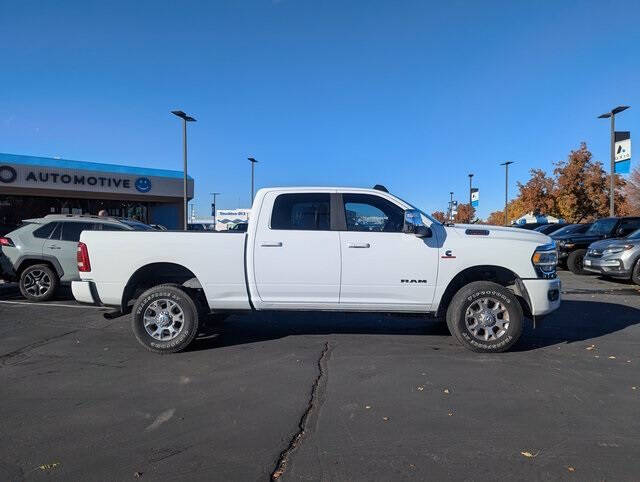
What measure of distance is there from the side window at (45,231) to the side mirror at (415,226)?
7.74 m

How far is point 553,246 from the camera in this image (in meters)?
6.01

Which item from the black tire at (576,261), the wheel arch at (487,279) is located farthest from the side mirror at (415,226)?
the black tire at (576,261)

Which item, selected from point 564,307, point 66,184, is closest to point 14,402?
point 564,307

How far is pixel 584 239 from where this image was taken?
15.2 m

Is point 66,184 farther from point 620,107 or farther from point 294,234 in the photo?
point 620,107

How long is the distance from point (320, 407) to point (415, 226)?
2478mm

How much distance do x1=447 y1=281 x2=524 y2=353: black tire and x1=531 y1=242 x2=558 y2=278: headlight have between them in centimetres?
46

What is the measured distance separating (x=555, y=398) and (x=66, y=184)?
29.3m

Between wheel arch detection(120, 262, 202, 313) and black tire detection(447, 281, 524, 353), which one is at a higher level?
wheel arch detection(120, 262, 202, 313)

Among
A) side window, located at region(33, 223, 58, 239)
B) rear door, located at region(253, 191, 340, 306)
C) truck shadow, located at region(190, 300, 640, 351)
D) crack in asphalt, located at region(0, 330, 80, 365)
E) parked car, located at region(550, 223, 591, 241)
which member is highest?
parked car, located at region(550, 223, 591, 241)

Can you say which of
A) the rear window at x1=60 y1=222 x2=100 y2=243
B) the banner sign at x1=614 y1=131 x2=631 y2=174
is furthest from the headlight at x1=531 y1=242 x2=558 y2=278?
the banner sign at x1=614 y1=131 x2=631 y2=174

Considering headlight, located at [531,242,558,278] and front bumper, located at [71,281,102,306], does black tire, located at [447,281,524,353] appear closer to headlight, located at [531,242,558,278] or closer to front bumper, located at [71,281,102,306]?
headlight, located at [531,242,558,278]

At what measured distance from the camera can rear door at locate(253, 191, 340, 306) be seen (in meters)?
5.83

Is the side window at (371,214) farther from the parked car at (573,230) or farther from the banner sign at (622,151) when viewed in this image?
the banner sign at (622,151)
